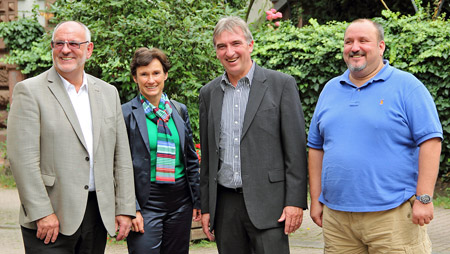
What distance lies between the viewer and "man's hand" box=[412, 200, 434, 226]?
338 cm

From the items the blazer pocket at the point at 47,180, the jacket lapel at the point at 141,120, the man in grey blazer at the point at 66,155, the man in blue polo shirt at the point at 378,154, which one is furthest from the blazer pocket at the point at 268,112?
the blazer pocket at the point at 47,180

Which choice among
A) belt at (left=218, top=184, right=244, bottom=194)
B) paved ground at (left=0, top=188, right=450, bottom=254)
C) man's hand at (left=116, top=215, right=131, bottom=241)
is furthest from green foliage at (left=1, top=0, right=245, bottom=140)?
man's hand at (left=116, top=215, right=131, bottom=241)

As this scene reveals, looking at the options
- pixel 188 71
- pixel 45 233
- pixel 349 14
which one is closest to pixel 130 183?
pixel 45 233

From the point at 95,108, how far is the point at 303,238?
403 centimetres

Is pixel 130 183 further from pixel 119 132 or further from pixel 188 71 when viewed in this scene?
pixel 188 71

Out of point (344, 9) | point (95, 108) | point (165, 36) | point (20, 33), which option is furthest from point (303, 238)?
point (20, 33)

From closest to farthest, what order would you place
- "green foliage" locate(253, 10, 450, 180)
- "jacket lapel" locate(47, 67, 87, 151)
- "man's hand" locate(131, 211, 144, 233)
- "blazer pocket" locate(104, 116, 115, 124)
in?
"jacket lapel" locate(47, 67, 87, 151) < "blazer pocket" locate(104, 116, 115, 124) < "man's hand" locate(131, 211, 144, 233) < "green foliage" locate(253, 10, 450, 180)

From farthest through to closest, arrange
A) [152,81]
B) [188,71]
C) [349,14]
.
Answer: [349,14], [188,71], [152,81]

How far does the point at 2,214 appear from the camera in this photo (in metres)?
8.62

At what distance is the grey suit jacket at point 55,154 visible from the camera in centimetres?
336

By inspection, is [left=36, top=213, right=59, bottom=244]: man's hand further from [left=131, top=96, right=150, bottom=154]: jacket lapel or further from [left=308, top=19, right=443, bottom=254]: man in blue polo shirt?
[left=308, top=19, right=443, bottom=254]: man in blue polo shirt

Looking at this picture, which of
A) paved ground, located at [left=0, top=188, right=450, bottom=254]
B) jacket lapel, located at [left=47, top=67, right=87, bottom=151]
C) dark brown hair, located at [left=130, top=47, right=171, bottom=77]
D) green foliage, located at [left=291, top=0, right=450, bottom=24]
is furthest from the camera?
green foliage, located at [left=291, top=0, right=450, bottom=24]

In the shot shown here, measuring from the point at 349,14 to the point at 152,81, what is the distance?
33.3 feet

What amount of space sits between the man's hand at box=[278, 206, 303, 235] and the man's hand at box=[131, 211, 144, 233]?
3.12 ft
